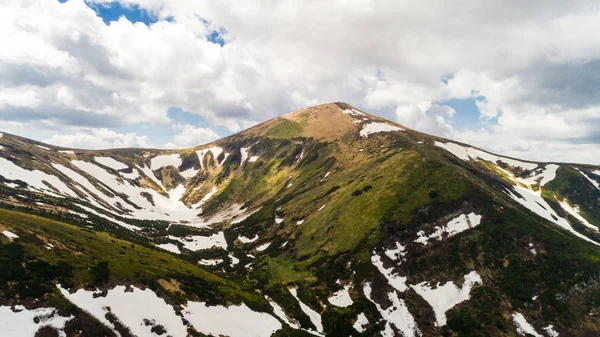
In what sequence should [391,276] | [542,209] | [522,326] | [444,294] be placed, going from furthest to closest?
[542,209]
[391,276]
[444,294]
[522,326]

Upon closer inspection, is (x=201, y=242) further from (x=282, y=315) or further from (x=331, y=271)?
(x=282, y=315)

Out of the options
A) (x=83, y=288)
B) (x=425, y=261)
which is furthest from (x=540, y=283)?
(x=83, y=288)

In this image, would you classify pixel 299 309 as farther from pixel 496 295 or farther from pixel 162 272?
pixel 496 295

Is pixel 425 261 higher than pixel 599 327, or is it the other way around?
pixel 425 261

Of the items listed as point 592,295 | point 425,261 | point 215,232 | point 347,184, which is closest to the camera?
point 592,295

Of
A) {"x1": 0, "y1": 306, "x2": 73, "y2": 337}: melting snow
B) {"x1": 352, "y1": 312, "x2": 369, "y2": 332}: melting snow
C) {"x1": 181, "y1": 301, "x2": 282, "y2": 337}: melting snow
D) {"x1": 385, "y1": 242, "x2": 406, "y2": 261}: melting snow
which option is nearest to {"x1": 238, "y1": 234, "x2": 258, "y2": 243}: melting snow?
{"x1": 385, "y1": 242, "x2": 406, "y2": 261}: melting snow

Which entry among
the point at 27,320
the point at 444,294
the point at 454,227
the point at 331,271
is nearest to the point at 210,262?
the point at 331,271

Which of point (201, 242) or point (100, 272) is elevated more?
point (201, 242)
